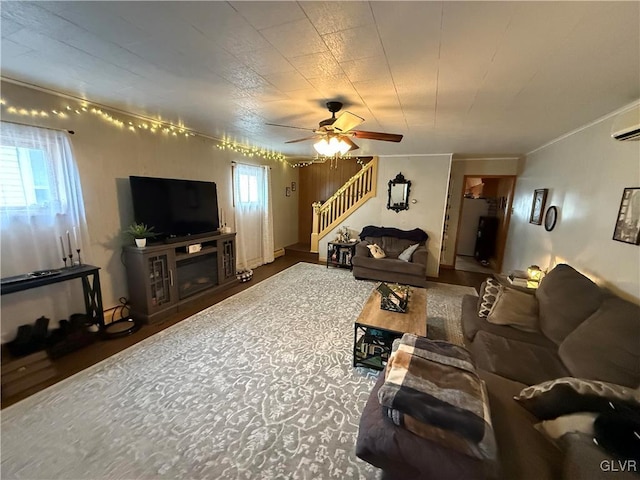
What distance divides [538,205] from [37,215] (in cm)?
624

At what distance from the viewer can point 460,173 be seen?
5.57 meters

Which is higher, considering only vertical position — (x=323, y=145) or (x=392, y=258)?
(x=323, y=145)

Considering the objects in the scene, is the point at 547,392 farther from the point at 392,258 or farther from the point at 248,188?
the point at 248,188

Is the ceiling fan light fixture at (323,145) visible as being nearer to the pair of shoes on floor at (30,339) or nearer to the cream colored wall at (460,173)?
the pair of shoes on floor at (30,339)

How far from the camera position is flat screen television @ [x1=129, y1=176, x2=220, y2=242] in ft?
10.4

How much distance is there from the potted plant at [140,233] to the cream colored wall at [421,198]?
13.7 ft

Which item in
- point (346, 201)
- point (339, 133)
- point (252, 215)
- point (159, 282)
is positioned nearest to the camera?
point (339, 133)

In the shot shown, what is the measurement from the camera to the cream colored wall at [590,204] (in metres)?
2.14

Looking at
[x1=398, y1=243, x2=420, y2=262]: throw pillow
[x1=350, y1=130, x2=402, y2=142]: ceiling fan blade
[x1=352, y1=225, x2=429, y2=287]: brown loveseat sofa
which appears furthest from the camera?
[x1=398, y1=243, x2=420, y2=262]: throw pillow

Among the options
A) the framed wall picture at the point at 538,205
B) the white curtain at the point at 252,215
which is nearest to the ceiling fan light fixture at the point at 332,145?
the white curtain at the point at 252,215

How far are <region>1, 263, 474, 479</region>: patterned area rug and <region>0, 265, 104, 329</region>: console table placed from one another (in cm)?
64

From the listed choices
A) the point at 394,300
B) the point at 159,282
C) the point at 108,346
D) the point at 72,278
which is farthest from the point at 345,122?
the point at 108,346

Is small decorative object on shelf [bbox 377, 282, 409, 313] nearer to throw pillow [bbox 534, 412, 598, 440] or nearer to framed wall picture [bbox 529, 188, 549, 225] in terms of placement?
throw pillow [bbox 534, 412, 598, 440]

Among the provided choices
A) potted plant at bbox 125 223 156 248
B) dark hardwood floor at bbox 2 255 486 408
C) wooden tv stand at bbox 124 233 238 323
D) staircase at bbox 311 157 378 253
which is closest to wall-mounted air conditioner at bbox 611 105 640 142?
dark hardwood floor at bbox 2 255 486 408
